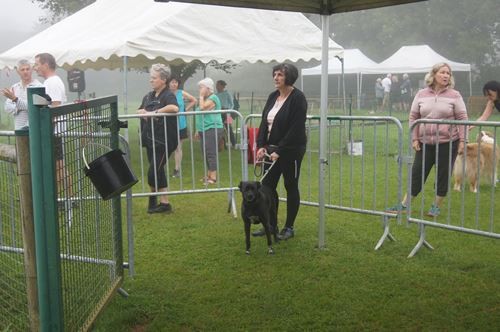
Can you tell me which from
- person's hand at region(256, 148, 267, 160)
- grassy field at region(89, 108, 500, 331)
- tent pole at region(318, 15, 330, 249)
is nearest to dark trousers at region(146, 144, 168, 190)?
grassy field at region(89, 108, 500, 331)

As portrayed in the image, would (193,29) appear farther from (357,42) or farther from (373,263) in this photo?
(357,42)

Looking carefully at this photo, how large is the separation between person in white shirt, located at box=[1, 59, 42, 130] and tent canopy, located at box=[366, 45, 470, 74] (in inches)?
919

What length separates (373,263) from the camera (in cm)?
496

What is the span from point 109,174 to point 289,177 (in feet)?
9.08

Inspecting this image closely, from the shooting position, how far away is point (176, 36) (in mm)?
9867

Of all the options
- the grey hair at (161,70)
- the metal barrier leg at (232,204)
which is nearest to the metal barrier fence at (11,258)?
the grey hair at (161,70)

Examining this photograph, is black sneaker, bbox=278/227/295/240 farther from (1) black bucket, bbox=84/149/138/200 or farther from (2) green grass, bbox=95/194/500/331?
(1) black bucket, bbox=84/149/138/200

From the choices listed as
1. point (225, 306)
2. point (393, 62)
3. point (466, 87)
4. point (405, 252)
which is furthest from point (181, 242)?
point (466, 87)

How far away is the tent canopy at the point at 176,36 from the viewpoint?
31.3 feet

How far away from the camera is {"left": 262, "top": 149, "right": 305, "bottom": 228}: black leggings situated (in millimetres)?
5566

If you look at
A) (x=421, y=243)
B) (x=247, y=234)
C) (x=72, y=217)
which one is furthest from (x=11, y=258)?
(x=421, y=243)

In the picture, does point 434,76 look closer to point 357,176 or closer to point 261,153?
point 261,153

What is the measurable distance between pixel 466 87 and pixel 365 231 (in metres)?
30.9

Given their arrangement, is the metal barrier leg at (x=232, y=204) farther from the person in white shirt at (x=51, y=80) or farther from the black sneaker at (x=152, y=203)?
the person in white shirt at (x=51, y=80)
